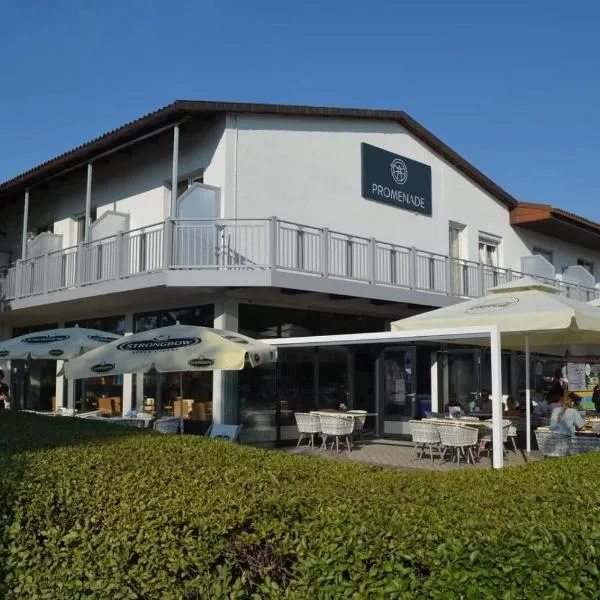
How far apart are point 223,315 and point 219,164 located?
11.5 ft

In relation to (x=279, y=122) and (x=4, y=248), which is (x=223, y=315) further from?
(x=4, y=248)

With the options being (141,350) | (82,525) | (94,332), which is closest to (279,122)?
(94,332)

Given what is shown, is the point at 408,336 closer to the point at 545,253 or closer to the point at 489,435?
the point at 489,435

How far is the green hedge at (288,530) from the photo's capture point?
9.61ft

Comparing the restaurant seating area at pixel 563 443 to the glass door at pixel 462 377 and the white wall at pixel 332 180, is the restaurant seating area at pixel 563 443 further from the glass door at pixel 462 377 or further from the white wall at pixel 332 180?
the glass door at pixel 462 377

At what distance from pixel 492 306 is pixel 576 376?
1252 centimetres

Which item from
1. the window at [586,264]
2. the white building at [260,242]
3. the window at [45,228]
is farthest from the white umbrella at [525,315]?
the window at [586,264]

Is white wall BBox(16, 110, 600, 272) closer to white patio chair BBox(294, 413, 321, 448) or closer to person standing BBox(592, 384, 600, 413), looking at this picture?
white patio chair BBox(294, 413, 321, 448)

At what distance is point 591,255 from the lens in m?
27.1

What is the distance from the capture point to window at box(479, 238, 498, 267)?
860 inches

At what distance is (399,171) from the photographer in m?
19.0

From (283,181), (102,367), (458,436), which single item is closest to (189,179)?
(283,181)

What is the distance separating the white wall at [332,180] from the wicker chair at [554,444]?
801 cm

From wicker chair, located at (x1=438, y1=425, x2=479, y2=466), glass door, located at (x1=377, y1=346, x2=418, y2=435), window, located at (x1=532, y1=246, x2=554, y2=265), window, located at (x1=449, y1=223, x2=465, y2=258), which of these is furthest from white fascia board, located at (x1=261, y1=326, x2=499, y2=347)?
window, located at (x1=532, y1=246, x2=554, y2=265)
